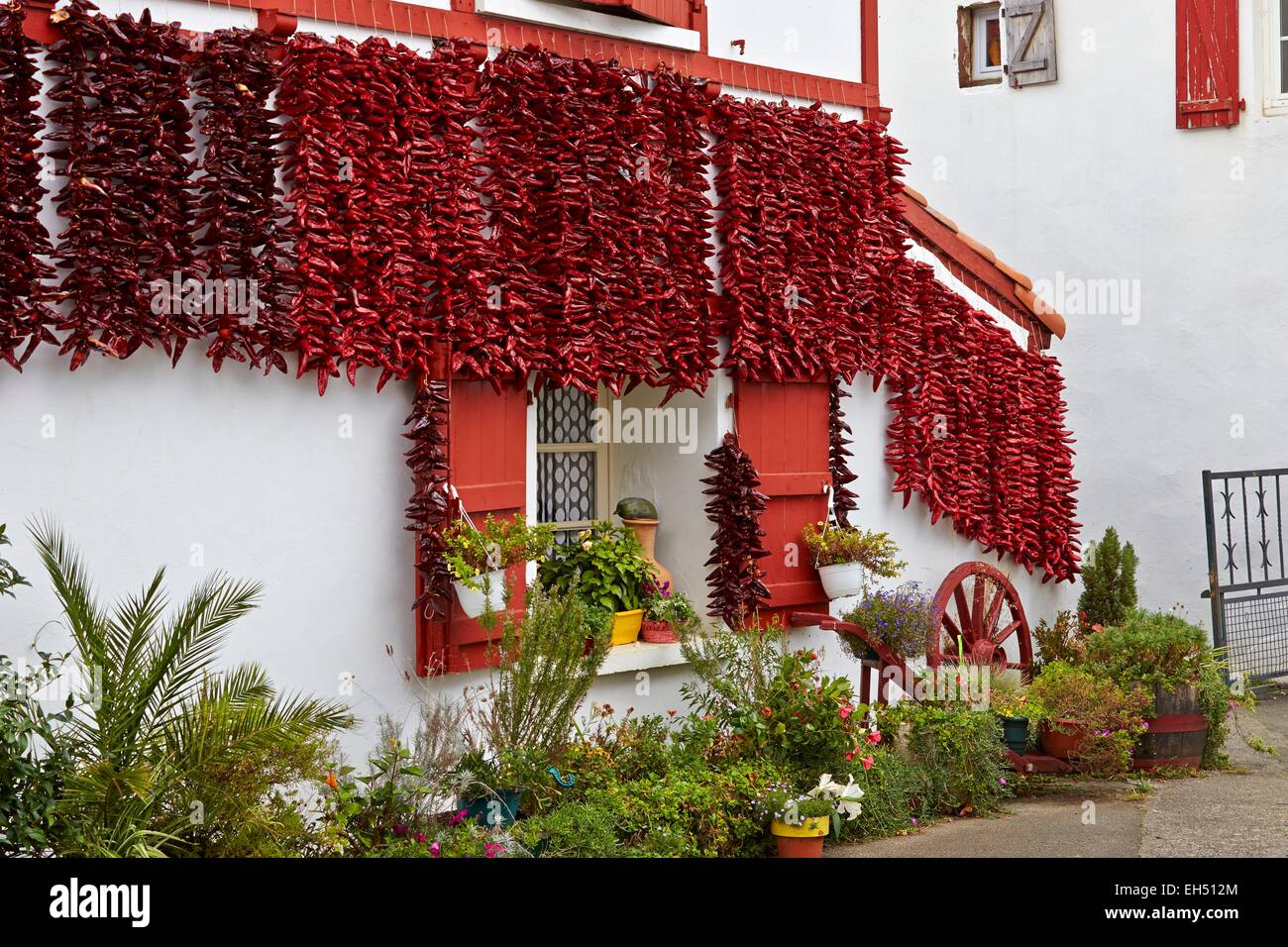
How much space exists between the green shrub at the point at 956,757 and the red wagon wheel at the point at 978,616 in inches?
32.7

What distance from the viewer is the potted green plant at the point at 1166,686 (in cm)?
805

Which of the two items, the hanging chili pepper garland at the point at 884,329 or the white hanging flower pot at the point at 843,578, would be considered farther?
the white hanging flower pot at the point at 843,578

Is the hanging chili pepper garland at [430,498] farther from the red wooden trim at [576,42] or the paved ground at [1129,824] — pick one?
the paved ground at [1129,824]

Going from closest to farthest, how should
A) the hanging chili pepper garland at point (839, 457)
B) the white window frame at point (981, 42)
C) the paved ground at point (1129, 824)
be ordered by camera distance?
the paved ground at point (1129, 824) → the hanging chili pepper garland at point (839, 457) → the white window frame at point (981, 42)

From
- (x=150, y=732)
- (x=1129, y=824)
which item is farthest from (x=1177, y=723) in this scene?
(x=150, y=732)

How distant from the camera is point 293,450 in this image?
19.6 ft

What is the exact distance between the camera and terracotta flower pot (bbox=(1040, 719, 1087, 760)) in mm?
7921

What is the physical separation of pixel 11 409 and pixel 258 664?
52.0 inches

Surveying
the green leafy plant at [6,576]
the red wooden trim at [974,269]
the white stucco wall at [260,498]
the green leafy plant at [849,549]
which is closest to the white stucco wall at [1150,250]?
the red wooden trim at [974,269]

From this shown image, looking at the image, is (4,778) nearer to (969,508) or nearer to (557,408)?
(557,408)

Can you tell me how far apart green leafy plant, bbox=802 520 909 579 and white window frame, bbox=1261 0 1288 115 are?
547cm

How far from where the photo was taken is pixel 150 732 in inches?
192

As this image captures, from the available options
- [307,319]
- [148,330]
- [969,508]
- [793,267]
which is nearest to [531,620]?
[307,319]

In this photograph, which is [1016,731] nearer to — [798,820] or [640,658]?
[798,820]
